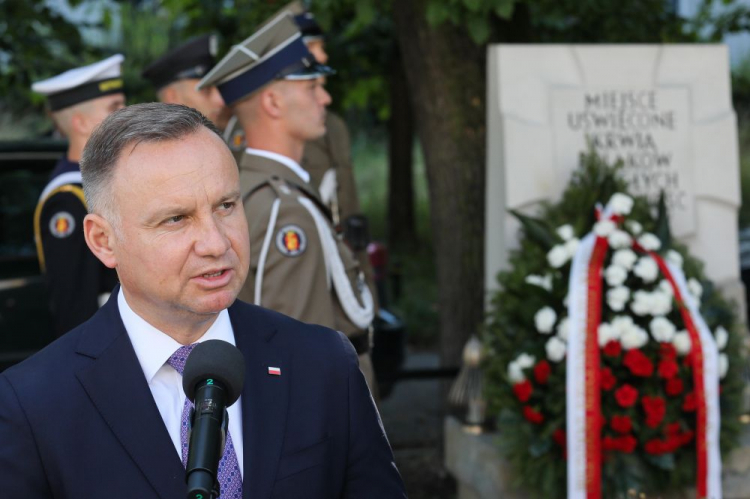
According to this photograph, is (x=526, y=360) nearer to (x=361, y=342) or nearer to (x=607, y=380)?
(x=607, y=380)

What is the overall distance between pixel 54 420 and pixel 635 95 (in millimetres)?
4253

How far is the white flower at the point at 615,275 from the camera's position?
4660 mm

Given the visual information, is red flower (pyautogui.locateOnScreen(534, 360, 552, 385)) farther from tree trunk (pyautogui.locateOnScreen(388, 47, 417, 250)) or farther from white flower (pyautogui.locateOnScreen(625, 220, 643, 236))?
tree trunk (pyautogui.locateOnScreen(388, 47, 417, 250))

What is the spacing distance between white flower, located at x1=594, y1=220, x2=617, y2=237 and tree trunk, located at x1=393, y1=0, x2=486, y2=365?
1245 millimetres

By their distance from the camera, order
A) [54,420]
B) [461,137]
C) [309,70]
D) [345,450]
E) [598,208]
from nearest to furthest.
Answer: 1. [54,420]
2. [345,450]
3. [309,70]
4. [598,208]
5. [461,137]

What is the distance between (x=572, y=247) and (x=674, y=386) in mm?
745

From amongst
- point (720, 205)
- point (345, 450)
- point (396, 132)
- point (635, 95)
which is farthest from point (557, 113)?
point (396, 132)

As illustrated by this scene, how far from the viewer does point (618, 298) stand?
181 inches

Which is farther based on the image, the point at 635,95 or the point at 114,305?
the point at 635,95

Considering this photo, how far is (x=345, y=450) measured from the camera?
2.05 meters

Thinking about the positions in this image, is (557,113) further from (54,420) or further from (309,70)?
(54,420)

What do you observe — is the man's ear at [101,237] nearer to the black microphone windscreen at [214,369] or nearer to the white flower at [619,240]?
the black microphone windscreen at [214,369]

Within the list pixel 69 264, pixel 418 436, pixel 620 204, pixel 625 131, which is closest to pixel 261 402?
pixel 69 264

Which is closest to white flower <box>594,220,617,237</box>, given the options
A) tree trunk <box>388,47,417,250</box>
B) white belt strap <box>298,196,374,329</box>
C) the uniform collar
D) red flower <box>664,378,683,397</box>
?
red flower <box>664,378,683,397</box>
